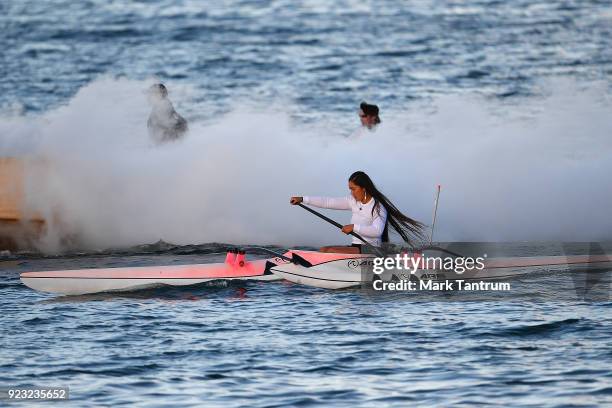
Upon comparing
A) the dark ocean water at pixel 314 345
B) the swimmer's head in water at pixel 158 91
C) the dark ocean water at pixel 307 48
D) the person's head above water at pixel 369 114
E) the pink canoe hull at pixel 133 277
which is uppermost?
the dark ocean water at pixel 307 48

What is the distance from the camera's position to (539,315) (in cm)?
1356

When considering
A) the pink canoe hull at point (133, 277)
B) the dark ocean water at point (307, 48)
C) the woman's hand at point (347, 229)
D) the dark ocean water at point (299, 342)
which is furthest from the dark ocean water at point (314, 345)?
the dark ocean water at point (307, 48)

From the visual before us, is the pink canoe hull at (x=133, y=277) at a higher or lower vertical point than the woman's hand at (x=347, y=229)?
lower

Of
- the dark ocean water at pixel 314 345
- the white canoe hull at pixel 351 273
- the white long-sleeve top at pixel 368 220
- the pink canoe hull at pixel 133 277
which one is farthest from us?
the white long-sleeve top at pixel 368 220

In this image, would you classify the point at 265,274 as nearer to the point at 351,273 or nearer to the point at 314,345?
the point at 351,273

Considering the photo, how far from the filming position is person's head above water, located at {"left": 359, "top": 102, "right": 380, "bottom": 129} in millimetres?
20562

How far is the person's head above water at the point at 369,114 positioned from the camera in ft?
67.5

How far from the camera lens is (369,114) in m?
20.8

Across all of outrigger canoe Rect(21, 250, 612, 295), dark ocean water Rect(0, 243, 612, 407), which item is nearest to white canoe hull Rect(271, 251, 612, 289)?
outrigger canoe Rect(21, 250, 612, 295)

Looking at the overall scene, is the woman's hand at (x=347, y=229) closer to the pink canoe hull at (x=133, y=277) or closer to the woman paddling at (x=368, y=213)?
the woman paddling at (x=368, y=213)

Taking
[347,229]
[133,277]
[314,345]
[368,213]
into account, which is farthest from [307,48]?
[314,345]

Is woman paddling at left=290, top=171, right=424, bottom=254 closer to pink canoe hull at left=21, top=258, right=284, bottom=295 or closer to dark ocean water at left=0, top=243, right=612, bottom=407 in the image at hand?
dark ocean water at left=0, top=243, right=612, bottom=407

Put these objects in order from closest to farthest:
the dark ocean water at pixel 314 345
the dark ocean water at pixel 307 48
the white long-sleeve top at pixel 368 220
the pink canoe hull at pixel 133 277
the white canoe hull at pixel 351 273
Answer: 1. the dark ocean water at pixel 314 345
2. the pink canoe hull at pixel 133 277
3. the white canoe hull at pixel 351 273
4. the white long-sleeve top at pixel 368 220
5. the dark ocean water at pixel 307 48

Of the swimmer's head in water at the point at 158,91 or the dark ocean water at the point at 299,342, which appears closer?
the dark ocean water at the point at 299,342
